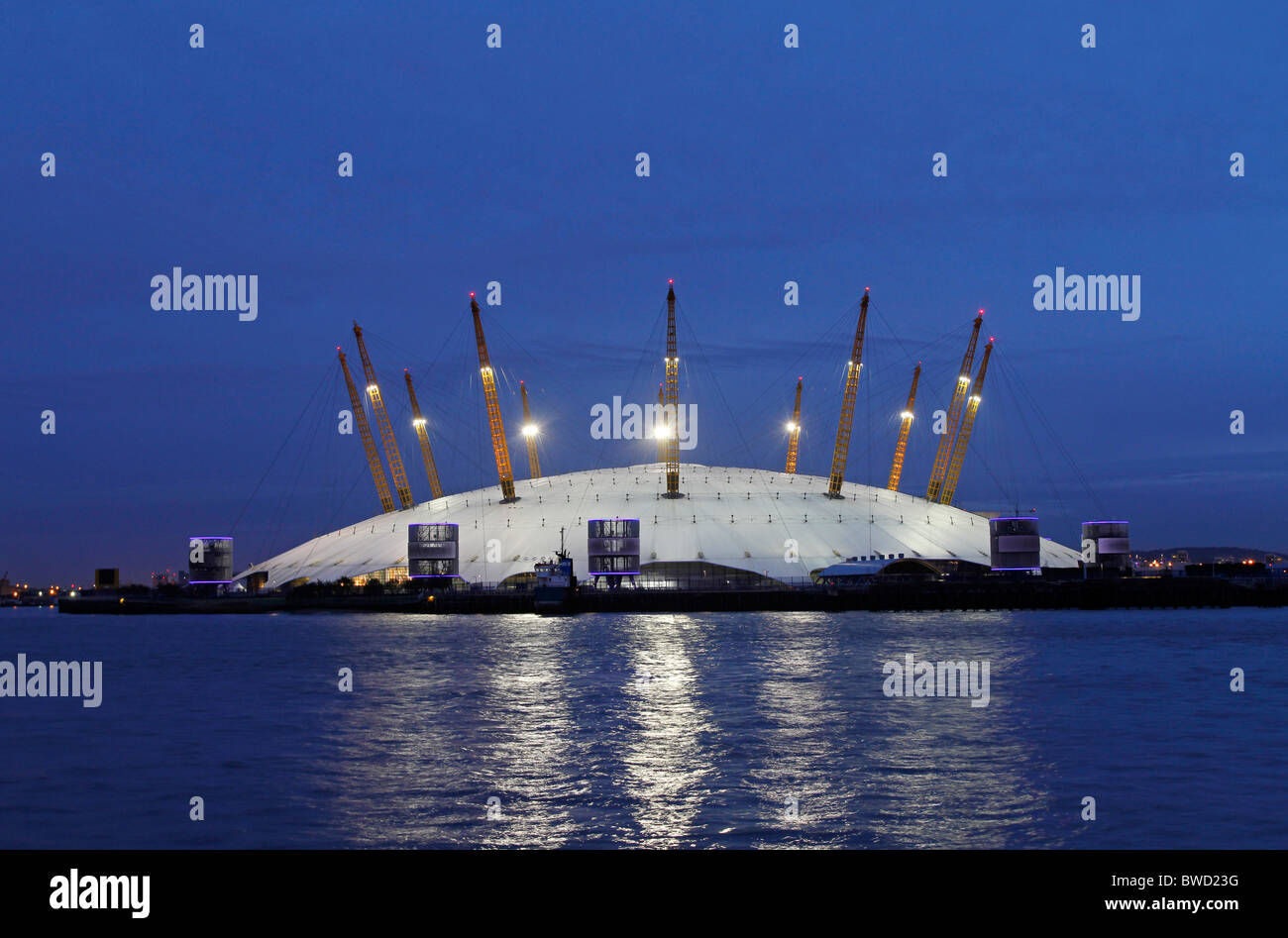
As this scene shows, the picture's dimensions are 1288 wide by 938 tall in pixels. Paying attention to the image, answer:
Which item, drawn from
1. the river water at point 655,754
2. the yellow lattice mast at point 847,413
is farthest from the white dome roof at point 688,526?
the river water at point 655,754

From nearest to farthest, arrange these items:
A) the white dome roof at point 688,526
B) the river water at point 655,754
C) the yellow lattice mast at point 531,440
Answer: the river water at point 655,754 → the white dome roof at point 688,526 → the yellow lattice mast at point 531,440

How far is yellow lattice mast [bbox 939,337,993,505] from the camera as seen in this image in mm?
169875

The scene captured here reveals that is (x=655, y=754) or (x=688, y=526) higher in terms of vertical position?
(x=688, y=526)

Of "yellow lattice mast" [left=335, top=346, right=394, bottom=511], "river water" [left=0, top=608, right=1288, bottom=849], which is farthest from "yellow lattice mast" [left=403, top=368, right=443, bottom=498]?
"river water" [left=0, top=608, right=1288, bottom=849]

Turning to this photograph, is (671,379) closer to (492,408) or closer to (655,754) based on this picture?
(492,408)

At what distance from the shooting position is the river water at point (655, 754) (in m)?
21.9

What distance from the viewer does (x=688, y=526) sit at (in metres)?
132

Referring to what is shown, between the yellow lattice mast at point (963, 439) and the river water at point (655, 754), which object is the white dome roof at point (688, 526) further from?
the river water at point (655, 754)

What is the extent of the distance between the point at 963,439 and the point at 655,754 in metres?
147

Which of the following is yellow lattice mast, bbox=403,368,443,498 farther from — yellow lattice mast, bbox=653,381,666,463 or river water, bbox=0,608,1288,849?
river water, bbox=0,608,1288,849

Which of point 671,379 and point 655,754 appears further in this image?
point 671,379

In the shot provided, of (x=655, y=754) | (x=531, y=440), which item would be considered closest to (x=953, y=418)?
(x=531, y=440)

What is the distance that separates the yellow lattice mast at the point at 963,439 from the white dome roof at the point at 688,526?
41.6ft
